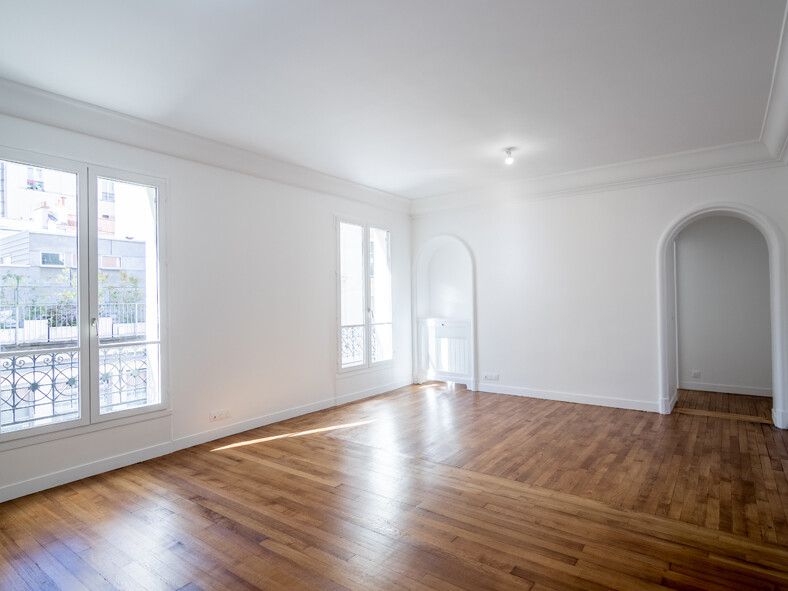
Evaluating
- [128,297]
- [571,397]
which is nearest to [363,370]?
[571,397]

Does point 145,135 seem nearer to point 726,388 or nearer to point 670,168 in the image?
point 670,168

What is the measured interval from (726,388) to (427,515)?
5789 millimetres

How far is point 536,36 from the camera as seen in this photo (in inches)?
111

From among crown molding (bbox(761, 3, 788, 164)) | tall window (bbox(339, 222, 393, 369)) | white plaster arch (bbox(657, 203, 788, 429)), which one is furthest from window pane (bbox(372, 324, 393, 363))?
crown molding (bbox(761, 3, 788, 164))

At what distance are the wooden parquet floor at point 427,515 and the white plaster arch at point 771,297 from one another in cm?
56

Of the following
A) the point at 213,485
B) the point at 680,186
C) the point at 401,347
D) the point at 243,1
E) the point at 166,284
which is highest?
the point at 243,1

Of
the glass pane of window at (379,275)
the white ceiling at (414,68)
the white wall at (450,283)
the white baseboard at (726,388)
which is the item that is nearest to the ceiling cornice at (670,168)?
Answer: the white ceiling at (414,68)

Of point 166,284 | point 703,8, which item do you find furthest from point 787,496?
point 166,284

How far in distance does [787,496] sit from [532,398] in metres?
3.28

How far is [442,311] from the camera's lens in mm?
7730

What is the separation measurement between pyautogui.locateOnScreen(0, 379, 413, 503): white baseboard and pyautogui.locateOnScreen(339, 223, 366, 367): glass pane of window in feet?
2.19

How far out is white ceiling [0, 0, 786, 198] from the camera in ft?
8.41

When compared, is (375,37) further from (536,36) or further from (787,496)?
(787,496)

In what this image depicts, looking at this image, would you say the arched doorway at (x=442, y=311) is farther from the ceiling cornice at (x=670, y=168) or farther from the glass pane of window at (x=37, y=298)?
the glass pane of window at (x=37, y=298)
